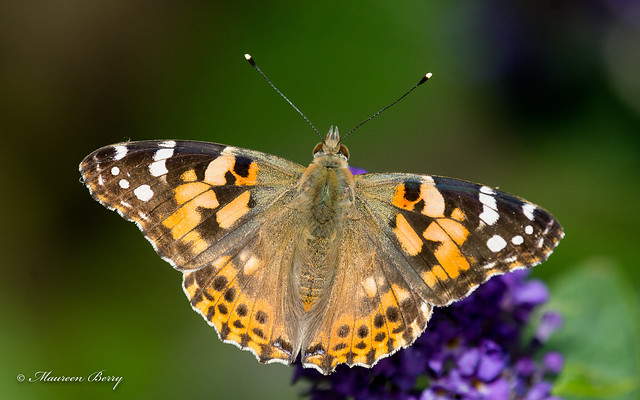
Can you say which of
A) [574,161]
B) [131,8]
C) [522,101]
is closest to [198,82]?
[131,8]

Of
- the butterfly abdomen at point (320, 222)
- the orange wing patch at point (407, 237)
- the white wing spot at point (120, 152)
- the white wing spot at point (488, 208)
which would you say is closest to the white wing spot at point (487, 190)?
the white wing spot at point (488, 208)

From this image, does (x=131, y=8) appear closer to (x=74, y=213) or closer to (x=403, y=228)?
(x=74, y=213)

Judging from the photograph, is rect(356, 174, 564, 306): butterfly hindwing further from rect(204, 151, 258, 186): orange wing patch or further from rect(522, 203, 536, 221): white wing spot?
rect(204, 151, 258, 186): orange wing patch

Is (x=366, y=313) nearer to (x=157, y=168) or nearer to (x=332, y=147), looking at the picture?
(x=332, y=147)

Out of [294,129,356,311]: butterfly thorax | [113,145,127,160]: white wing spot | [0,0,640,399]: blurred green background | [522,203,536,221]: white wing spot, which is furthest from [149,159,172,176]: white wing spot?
[0,0,640,399]: blurred green background

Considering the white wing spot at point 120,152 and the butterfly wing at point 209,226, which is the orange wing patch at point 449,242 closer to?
the butterfly wing at point 209,226

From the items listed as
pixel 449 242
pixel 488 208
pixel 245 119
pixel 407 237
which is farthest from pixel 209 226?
pixel 245 119
